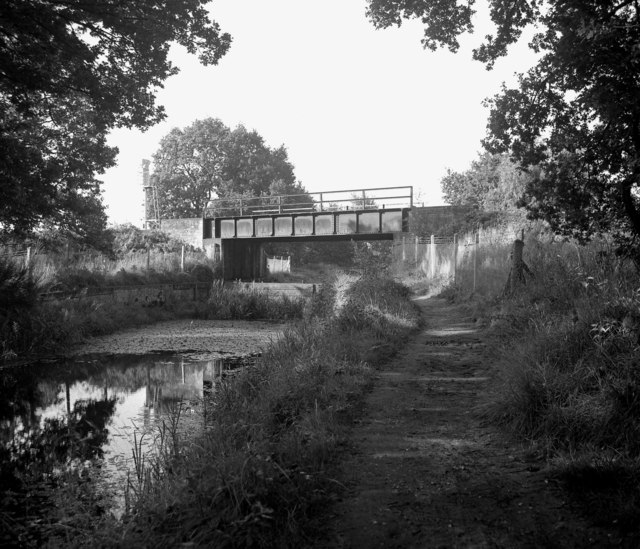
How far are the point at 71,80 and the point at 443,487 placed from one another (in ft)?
32.7

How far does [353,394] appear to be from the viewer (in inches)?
254

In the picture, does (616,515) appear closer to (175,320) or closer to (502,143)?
(502,143)

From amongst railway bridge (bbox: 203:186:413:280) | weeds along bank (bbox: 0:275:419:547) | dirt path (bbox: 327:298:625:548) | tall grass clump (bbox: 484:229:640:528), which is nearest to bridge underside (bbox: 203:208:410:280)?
railway bridge (bbox: 203:186:413:280)

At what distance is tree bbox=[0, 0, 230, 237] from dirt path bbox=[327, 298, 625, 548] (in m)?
7.66

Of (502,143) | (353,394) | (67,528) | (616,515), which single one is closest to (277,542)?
(67,528)

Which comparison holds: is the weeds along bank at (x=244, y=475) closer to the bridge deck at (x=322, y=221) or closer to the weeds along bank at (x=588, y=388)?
the weeds along bank at (x=588, y=388)

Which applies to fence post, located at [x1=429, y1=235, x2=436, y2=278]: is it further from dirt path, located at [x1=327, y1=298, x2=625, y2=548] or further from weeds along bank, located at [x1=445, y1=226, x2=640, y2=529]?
dirt path, located at [x1=327, y1=298, x2=625, y2=548]

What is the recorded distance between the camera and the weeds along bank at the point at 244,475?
134 inches

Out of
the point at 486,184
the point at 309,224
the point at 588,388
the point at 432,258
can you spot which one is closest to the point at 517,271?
the point at 588,388

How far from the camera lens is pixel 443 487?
4121 mm

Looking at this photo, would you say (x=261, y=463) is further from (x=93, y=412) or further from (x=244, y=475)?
(x=93, y=412)

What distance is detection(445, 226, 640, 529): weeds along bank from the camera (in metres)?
3.97

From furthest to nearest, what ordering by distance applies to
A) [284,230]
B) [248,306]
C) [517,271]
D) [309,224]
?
1. [284,230]
2. [309,224]
3. [248,306]
4. [517,271]

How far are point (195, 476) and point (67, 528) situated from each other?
3.80 ft
